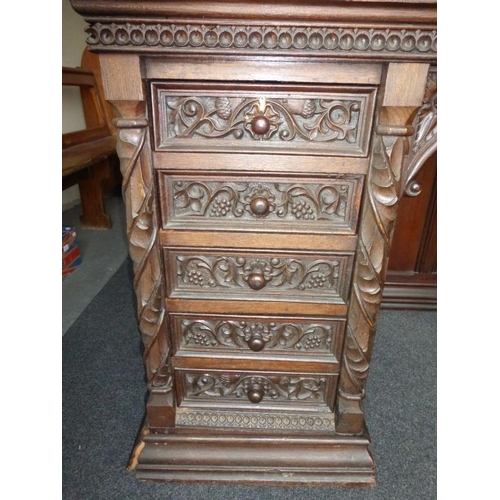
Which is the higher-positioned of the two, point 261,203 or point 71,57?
point 71,57

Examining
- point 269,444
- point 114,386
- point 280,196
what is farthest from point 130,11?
point 114,386

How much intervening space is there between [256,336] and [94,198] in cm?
173

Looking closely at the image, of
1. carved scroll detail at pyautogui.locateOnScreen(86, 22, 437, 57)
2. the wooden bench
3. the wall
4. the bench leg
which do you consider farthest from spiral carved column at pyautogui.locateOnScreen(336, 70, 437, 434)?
the wall

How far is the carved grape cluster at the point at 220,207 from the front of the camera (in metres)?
0.72

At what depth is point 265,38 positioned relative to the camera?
58 cm

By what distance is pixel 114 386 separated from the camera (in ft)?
3.87

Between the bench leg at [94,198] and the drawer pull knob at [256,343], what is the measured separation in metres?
1.62

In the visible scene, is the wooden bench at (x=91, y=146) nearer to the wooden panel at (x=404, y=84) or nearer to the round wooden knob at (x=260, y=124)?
the round wooden knob at (x=260, y=124)

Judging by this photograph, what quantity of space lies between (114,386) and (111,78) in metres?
0.93

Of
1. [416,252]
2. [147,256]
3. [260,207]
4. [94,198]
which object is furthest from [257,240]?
[94,198]

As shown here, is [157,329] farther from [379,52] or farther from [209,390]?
[379,52]

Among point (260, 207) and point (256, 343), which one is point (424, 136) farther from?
point (256, 343)

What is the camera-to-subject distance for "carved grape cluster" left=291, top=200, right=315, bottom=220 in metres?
0.72

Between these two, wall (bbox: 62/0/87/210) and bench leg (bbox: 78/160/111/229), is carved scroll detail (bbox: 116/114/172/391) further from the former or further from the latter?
wall (bbox: 62/0/87/210)
